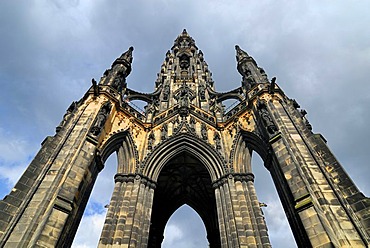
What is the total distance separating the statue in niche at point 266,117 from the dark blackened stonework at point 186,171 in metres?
0.04

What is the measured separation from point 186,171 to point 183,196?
208cm

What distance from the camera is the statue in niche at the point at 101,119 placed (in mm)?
9380

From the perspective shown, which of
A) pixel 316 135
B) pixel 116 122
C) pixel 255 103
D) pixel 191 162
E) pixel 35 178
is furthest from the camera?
pixel 191 162

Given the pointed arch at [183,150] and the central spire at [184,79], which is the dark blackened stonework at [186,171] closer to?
the pointed arch at [183,150]

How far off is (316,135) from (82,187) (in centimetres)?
820

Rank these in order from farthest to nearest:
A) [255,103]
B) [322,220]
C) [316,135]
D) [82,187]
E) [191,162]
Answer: [191,162] → [255,103] → [316,135] → [82,187] → [322,220]

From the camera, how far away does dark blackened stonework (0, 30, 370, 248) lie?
6461 millimetres

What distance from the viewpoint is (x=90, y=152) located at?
8.69 metres

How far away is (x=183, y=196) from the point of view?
15562 millimetres

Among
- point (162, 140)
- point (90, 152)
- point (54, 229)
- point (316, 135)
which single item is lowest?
point (54, 229)

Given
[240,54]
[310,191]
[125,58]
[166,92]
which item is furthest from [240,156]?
[125,58]

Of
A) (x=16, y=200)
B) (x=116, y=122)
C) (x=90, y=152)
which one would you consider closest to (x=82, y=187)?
(x=90, y=152)

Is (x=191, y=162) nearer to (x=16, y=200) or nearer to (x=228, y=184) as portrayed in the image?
(x=228, y=184)

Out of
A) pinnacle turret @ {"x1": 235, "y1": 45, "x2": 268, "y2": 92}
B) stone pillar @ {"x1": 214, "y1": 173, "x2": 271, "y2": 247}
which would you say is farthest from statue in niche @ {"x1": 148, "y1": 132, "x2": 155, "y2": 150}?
pinnacle turret @ {"x1": 235, "y1": 45, "x2": 268, "y2": 92}
